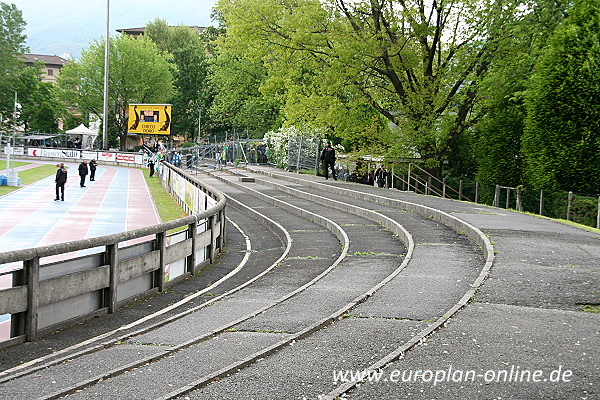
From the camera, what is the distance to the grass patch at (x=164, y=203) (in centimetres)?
2883

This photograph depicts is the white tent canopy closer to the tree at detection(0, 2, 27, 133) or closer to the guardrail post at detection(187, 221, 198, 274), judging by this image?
the tree at detection(0, 2, 27, 133)

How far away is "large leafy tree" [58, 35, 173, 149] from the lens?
9869cm

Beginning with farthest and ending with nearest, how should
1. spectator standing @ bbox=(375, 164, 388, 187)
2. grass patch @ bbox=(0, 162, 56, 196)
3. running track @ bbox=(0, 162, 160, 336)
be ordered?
grass patch @ bbox=(0, 162, 56, 196) < spectator standing @ bbox=(375, 164, 388, 187) < running track @ bbox=(0, 162, 160, 336)

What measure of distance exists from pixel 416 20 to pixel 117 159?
4809 centimetres

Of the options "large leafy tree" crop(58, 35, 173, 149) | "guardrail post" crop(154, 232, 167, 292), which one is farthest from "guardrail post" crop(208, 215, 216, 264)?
→ "large leafy tree" crop(58, 35, 173, 149)

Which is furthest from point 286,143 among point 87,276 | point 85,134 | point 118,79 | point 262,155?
point 118,79

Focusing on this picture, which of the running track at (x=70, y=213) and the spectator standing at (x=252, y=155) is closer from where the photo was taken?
the running track at (x=70, y=213)

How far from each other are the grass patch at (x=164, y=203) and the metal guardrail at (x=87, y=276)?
1541 centimetres

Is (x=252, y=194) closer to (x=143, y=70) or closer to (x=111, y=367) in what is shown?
(x=111, y=367)

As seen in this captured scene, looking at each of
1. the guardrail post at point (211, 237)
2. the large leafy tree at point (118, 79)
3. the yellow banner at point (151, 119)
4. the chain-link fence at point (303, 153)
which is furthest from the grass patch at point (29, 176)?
the large leafy tree at point (118, 79)

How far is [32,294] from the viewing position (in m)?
7.71

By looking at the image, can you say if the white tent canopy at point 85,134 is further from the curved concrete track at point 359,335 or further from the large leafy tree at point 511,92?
the curved concrete track at point 359,335

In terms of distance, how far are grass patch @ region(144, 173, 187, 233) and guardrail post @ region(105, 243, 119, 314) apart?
17323 mm

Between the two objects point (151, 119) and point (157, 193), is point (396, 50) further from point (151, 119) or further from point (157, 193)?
point (151, 119)
